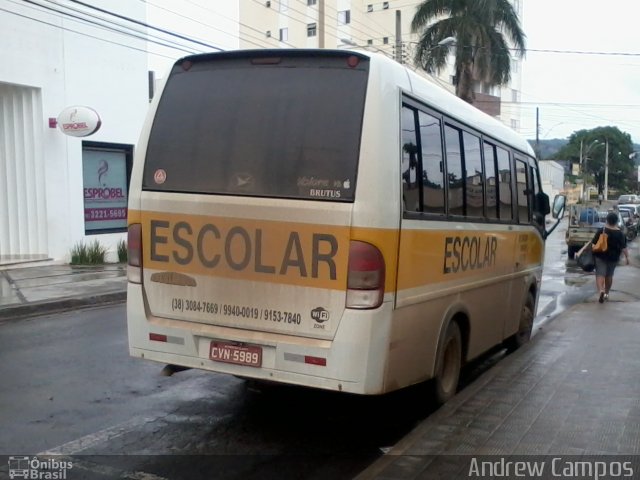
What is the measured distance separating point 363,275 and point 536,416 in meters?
1.94

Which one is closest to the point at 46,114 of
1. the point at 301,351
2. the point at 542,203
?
the point at 542,203

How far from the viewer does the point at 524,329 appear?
8.65 meters

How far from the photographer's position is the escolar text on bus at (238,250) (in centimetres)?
455

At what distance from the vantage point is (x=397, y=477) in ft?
13.1

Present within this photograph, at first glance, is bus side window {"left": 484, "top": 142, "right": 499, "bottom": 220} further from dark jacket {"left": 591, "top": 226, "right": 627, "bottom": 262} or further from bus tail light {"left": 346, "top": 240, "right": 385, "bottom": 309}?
dark jacket {"left": 591, "top": 226, "right": 627, "bottom": 262}

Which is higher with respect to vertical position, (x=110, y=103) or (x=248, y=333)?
(x=110, y=103)

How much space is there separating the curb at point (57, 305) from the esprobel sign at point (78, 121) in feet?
16.7

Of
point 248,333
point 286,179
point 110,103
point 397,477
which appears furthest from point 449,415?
point 110,103

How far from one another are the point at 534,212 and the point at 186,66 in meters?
5.35

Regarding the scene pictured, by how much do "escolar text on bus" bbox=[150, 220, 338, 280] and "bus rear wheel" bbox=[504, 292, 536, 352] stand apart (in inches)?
179

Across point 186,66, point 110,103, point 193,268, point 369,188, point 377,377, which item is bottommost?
point 377,377

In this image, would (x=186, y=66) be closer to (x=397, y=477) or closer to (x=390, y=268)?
(x=390, y=268)

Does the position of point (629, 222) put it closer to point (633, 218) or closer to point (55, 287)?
point (633, 218)

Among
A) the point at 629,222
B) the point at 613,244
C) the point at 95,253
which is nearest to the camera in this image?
the point at 613,244
